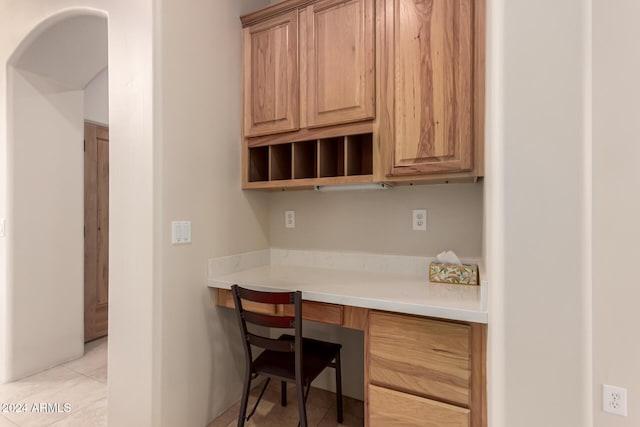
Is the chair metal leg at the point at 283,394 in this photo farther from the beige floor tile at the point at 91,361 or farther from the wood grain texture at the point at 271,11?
the wood grain texture at the point at 271,11

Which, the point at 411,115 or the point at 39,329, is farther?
the point at 39,329

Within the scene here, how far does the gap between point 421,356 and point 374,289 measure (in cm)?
37

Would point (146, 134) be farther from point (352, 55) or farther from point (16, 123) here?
point (16, 123)

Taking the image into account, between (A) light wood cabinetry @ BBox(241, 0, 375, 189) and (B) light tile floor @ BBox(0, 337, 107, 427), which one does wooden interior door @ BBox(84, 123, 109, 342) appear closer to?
(B) light tile floor @ BBox(0, 337, 107, 427)

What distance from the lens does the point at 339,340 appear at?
6.77ft

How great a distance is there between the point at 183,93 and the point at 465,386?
6.21 ft

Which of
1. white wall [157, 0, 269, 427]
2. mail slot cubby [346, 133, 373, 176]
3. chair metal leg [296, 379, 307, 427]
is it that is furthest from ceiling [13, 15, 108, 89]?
chair metal leg [296, 379, 307, 427]

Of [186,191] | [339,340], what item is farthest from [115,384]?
[339,340]

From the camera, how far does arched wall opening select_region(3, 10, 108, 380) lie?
2215 millimetres

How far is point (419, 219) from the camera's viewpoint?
6.09ft

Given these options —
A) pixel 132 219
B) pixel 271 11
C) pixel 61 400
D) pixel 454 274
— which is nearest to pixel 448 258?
pixel 454 274

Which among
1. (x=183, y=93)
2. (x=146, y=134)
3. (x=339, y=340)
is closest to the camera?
(x=146, y=134)
